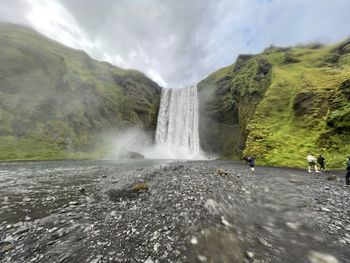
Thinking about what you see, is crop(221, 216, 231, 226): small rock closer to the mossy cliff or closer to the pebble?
the pebble

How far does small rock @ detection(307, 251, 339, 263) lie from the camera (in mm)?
6252

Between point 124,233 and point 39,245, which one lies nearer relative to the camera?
point 39,245

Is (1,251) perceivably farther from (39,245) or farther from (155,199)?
(155,199)

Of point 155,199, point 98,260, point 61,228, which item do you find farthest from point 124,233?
point 155,199

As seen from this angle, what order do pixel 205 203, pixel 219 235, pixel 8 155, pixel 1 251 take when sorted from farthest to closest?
pixel 8 155, pixel 205 203, pixel 219 235, pixel 1 251

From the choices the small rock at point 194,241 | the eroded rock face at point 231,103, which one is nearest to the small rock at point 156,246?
the small rock at point 194,241

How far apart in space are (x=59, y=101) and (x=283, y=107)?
79.5 m

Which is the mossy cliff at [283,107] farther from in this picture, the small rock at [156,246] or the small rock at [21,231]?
the small rock at [21,231]

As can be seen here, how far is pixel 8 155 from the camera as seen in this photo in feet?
175

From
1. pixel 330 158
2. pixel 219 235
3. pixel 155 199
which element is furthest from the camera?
pixel 330 158

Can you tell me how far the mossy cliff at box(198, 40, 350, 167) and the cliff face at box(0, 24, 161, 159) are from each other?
37.1 m

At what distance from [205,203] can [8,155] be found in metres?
65.1

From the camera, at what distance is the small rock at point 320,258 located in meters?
6.25

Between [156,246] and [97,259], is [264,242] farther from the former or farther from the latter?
[97,259]
